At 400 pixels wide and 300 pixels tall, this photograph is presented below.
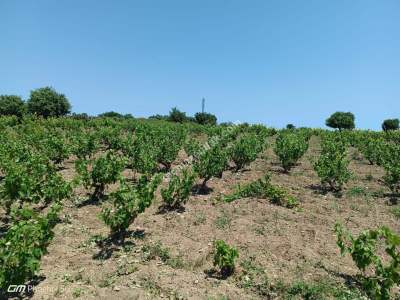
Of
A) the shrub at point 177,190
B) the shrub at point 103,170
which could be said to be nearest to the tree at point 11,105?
the shrub at point 103,170

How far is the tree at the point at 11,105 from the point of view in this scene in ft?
161

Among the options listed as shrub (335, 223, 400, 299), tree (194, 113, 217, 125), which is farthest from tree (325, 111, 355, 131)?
shrub (335, 223, 400, 299)

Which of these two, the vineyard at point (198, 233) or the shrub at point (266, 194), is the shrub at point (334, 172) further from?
the shrub at point (266, 194)

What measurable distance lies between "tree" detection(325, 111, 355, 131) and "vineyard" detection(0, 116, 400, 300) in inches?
2182

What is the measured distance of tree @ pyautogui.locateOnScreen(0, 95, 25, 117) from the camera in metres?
48.9

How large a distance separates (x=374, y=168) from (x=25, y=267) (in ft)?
45.3

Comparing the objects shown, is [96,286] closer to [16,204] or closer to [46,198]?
[46,198]

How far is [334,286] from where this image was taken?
21.5 feet

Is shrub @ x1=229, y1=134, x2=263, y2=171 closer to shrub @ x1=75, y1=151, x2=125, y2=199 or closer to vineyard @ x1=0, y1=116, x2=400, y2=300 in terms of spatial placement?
vineyard @ x1=0, y1=116, x2=400, y2=300

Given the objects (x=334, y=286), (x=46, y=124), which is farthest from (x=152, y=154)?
(x=46, y=124)

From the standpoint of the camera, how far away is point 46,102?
50219 millimetres

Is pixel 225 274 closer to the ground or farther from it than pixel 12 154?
closer to the ground

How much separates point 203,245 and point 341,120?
6317cm

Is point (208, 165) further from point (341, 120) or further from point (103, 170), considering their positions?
point (341, 120)
